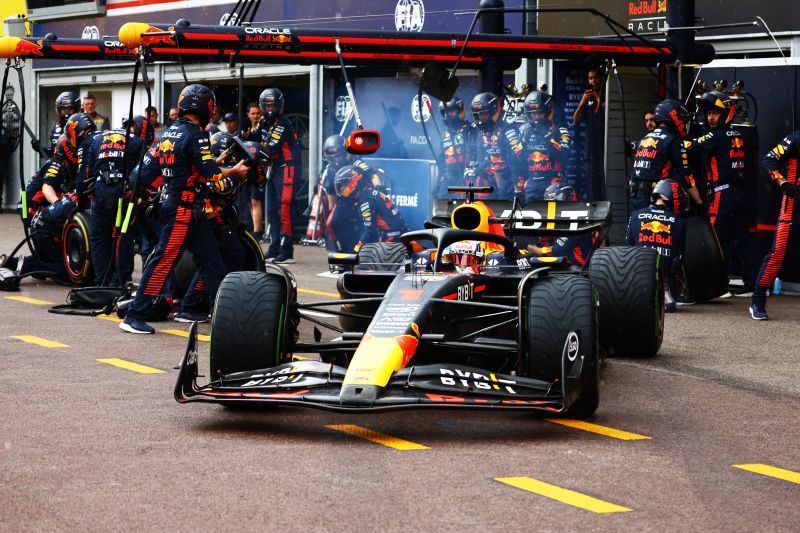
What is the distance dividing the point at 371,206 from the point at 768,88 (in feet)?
15.4

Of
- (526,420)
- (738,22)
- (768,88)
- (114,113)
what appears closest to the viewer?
(526,420)

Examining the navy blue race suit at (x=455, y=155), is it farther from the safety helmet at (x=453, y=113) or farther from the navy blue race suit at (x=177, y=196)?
the navy blue race suit at (x=177, y=196)

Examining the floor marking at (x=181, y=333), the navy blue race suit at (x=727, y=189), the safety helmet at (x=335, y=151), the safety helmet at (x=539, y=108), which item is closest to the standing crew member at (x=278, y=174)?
the safety helmet at (x=335, y=151)

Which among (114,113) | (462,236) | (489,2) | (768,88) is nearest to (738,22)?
(768,88)

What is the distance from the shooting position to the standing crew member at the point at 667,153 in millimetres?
13000

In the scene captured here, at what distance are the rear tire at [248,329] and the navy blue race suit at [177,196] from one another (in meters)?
3.50

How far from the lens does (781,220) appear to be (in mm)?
11969

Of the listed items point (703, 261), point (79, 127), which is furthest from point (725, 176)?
point (79, 127)

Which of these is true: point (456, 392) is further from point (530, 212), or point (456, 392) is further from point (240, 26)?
point (240, 26)

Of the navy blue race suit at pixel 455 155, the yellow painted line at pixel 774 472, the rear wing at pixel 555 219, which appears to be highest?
the navy blue race suit at pixel 455 155

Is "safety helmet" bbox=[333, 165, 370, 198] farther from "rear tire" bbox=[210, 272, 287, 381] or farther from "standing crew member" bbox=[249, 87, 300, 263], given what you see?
"rear tire" bbox=[210, 272, 287, 381]

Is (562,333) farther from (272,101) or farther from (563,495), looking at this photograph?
(272,101)

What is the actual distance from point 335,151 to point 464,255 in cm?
902

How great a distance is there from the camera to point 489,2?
617 inches
